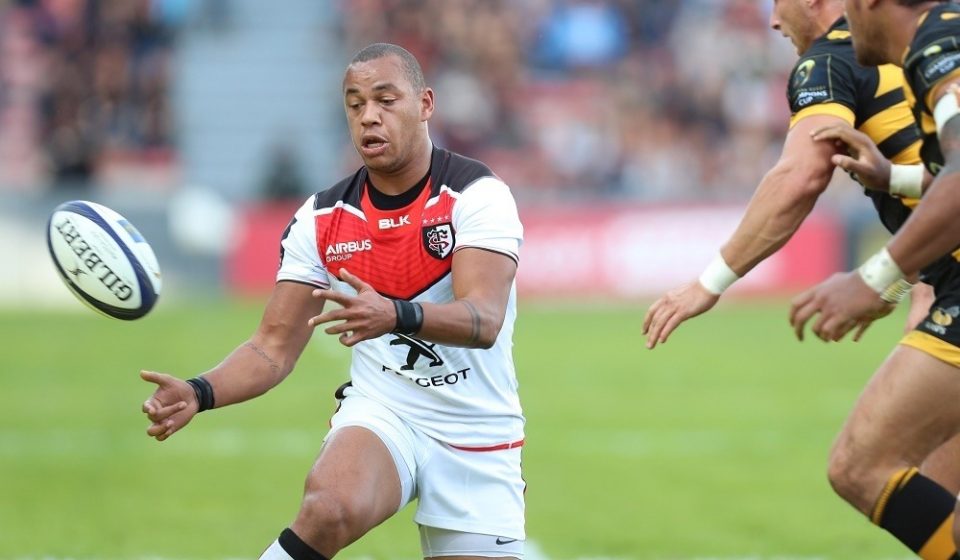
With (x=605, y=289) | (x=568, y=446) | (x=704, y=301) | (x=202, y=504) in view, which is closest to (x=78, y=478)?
(x=202, y=504)

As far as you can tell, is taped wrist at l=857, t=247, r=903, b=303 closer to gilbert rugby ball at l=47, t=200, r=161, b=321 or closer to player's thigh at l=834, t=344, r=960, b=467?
player's thigh at l=834, t=344, r=960, b=467

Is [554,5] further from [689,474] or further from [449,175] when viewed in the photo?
[449,175]

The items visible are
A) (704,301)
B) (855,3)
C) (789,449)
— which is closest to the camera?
(855,3)

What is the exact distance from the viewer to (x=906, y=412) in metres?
4.80

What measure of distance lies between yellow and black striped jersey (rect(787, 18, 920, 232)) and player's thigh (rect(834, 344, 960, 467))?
0.75 metres

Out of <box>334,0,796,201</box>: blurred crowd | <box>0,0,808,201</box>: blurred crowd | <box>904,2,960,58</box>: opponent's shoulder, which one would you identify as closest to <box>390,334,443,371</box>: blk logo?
<box>904,2,960,58</box>: opponent's shoulder

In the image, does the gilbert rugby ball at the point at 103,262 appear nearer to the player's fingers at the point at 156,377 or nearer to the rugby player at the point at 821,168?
the player's fingers at the point at 156,377

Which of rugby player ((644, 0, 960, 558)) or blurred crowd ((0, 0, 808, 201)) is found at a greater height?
blurred crowd ((0, 0, 808, 201))

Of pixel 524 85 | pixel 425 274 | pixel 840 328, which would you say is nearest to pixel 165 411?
pixel 425 274

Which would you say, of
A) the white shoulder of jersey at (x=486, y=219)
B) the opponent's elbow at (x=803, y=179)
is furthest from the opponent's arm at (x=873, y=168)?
the white shoulder of jersey at (x=486, y=219)

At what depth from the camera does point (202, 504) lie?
907 centimetres

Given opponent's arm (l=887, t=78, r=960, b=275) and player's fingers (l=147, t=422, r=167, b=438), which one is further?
player's fingers (l=147, t=422, r=167, b=438)

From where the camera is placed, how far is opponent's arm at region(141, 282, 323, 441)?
16.8 ft

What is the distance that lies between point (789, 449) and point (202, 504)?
452 centimetres
